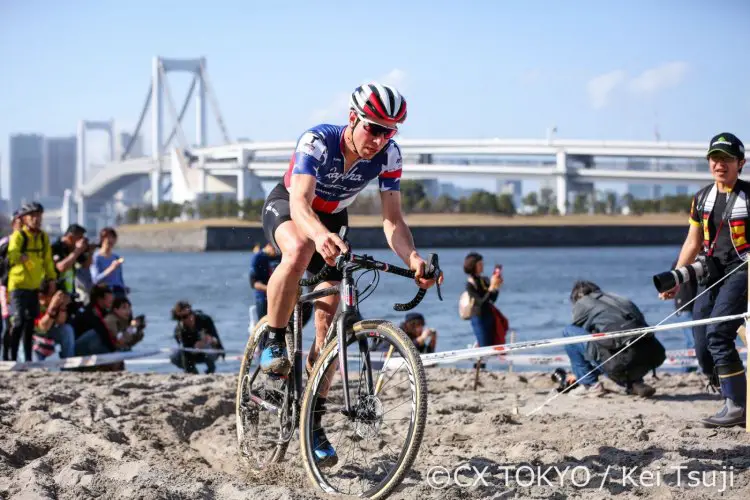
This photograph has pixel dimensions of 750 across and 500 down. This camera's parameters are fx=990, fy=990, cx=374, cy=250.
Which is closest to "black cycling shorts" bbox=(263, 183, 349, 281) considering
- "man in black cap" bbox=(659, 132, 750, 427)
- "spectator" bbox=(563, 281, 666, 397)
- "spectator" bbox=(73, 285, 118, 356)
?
"man in black cap" bbox=(659, 132, 750, 427)

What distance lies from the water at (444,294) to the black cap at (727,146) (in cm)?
213

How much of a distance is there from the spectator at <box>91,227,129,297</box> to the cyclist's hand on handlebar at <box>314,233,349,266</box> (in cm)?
698

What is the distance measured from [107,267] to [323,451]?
7077 mm

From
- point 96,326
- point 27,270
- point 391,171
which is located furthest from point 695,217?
point 96,326

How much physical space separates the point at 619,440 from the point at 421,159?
70.5m

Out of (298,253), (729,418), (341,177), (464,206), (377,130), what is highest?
(464,206)

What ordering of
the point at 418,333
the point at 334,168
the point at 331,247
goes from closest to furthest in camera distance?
the point at 331,247
the point at 334,168
the point at 418,333

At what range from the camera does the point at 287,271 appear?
421 centimetres

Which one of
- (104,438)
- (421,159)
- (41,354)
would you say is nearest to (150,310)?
(41,354)

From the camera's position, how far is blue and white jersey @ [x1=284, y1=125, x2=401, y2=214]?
422 cm

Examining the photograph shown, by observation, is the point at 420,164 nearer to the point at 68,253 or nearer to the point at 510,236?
the point at 510,236

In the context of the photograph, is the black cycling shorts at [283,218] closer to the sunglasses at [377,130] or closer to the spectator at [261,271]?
the sunglasses at [377,130]

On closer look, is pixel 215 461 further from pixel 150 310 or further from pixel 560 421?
pixel 150 310

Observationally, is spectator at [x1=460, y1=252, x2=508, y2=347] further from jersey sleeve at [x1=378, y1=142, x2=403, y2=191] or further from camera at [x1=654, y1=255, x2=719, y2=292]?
jersey sleeve at [x1=378, y1=142, x2=403, y2=191]
